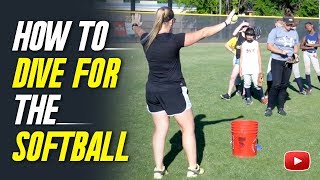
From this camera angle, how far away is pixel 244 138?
8.20 m

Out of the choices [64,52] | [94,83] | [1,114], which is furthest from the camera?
[64,52]

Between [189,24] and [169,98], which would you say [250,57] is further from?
[189,24]

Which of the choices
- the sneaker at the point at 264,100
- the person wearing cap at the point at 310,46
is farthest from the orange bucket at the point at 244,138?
the person wearing cap at the point at 310,46

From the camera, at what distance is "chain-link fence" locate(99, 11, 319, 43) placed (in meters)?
38.0

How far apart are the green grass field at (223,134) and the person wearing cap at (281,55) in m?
0.51

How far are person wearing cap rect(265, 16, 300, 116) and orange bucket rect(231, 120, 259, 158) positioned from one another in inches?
136

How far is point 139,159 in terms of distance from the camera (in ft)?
27.7

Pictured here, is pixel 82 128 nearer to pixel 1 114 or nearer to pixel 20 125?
pixel 20 125

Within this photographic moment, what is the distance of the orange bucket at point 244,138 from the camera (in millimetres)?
8164

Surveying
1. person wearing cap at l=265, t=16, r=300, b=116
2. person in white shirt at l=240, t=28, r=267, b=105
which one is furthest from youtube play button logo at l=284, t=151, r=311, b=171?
person in white shirt at l=240, t=28, r=267, b=105

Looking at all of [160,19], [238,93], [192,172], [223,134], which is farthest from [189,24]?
[160,19]

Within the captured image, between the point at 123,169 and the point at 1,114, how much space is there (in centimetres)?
449

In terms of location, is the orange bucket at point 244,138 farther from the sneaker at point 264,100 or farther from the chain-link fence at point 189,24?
the chain-link fence at point 189,24

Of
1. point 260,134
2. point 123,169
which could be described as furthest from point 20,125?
point 260,134
